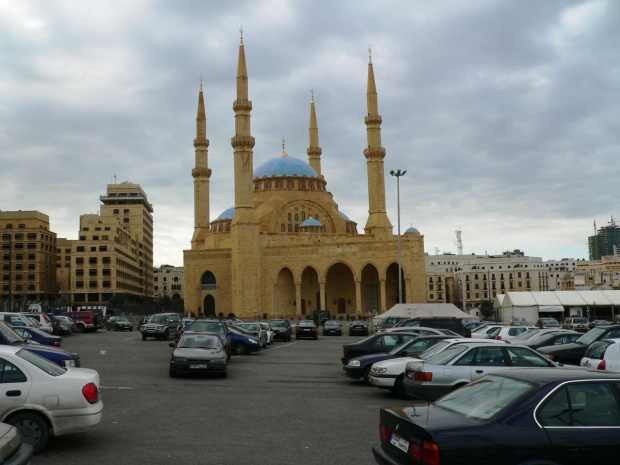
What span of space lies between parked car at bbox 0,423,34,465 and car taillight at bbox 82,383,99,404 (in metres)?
3.05

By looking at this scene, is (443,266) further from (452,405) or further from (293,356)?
(452,405)

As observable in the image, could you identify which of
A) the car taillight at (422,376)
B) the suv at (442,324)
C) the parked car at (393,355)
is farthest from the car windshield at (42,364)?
the suv at (442,324)

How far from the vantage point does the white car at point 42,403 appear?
8195 mm

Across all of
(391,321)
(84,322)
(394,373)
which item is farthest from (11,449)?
(84,322)

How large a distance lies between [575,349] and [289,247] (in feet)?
165

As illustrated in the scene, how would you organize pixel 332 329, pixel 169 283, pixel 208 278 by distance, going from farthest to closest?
pixel 169 283
pixel 208 278
pixel 332 329

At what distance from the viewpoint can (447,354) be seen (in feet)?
38.7

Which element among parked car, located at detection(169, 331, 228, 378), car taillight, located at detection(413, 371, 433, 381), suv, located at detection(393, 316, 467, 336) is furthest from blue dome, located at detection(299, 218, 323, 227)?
car taillight, located at detection(413, 371, 433, 381)

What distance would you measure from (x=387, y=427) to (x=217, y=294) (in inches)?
2566

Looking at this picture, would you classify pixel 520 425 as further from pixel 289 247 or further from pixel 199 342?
pixel 289 247

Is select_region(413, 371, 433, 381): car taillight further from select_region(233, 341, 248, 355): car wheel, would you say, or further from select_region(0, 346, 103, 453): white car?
select_region(233, 341, 248, 355): car wheel

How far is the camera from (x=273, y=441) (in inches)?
351

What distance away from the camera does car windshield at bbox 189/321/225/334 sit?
73.9 feet

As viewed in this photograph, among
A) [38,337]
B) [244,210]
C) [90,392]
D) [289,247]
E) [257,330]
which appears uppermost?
[244,210]
